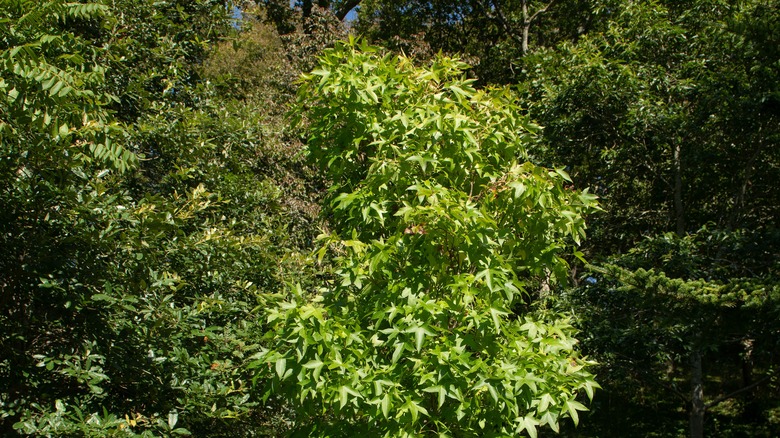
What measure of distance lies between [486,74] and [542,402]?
15.8m

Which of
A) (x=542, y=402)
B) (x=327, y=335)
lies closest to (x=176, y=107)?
(x=327, y=335)

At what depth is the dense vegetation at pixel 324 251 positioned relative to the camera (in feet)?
10.8

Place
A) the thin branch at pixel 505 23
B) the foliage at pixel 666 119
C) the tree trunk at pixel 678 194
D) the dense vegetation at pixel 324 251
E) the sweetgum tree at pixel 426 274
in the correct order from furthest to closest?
the thin branch at pixel 505 23 < the tree trunk at pixel 678 194 < the foliage at pixel 666 119 < the dense vegetation at pixel 324 251 < the sweetgum tree at pixel 426 274

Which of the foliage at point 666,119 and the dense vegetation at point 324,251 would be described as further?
the foliage at point 666,119

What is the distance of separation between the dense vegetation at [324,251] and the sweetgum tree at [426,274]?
0.02 meters

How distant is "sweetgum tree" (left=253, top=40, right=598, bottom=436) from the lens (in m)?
3.14

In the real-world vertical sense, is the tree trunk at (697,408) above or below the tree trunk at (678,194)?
below

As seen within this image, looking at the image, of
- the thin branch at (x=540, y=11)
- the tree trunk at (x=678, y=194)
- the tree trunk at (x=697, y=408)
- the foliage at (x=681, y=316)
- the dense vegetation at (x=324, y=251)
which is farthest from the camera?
the thin branch at (x=540, y=11)

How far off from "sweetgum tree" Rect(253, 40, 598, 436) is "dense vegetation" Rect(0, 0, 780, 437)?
0.02 m

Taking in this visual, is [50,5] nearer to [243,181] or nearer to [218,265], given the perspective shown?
[218,265]

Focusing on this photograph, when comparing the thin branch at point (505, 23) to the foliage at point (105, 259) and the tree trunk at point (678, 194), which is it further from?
the foliage at point (105, 259)

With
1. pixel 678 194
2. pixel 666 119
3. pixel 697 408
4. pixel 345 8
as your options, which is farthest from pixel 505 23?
pixel 697 408


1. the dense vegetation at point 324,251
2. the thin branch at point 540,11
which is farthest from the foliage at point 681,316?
the thin branch at point 540,11

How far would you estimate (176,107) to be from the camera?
6.05 meters
